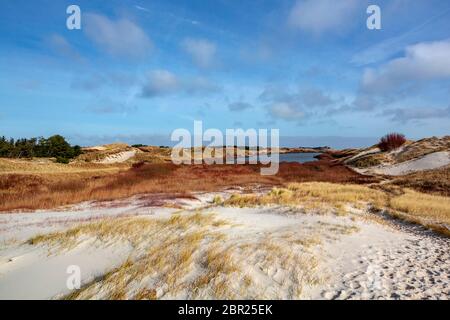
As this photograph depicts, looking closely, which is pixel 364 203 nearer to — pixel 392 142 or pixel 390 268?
pixel 390 268

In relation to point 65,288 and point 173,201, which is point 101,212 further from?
point 65,288

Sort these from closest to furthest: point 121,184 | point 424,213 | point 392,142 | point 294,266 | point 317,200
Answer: point 294,266 < point 424,213 < point 317,200 < point 121,184 < point 392,142

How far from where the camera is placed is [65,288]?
8.45m

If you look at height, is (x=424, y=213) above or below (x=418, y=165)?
below

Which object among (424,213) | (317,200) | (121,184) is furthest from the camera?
(121,184)

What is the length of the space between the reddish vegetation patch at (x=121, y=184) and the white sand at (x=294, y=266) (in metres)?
8.94

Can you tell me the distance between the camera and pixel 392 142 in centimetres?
6306

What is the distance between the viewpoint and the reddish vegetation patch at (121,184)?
25.7 meters

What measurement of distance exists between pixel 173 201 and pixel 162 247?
13023mm

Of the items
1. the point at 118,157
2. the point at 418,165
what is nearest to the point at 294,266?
the point at 418,165

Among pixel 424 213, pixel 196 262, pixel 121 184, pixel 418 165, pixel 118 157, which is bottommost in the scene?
pixel 424 213

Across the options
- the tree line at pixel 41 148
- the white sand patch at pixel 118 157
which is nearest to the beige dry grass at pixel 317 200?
the white sand patch at pixel 118 157

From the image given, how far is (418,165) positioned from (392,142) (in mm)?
15215

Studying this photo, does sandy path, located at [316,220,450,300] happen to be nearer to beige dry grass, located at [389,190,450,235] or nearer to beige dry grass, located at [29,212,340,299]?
beige dry grass, located at [29,212,340,299]
